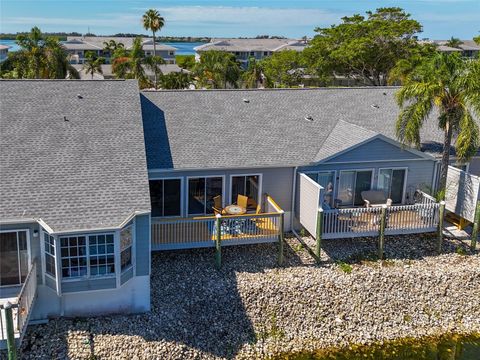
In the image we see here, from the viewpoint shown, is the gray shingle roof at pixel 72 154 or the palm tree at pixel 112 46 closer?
the gray shingle roof at pixel 72 154

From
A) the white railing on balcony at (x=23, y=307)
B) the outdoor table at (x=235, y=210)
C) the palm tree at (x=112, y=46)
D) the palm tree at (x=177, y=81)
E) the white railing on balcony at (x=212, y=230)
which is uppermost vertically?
the palm tree at (x=112, y=46)

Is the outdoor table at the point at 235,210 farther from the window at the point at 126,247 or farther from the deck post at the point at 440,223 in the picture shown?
the deck post at the point at 440,223

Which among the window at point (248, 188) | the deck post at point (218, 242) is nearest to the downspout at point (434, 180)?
the window at point (248, 188)

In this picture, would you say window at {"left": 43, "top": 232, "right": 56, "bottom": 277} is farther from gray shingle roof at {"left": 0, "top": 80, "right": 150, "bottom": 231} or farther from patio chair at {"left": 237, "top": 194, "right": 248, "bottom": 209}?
patio chair at {"left": 237, "top": 194, "right": 248, "bottom": 209}

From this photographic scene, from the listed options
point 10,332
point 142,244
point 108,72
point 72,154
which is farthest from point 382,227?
point 108,72

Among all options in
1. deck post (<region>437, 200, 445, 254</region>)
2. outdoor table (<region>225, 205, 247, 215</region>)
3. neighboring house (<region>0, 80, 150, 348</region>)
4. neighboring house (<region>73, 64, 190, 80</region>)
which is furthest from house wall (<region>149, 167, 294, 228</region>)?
neighboring house (<region>73, 64, 190, 80</region>)

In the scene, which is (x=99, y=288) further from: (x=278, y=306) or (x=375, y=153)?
(x=375, y=153)
